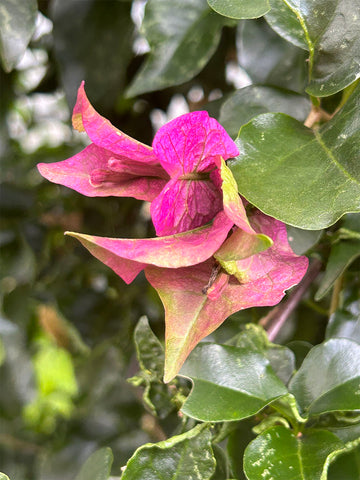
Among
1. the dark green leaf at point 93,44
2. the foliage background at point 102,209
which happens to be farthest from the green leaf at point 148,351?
the dark green leaf at point 93,44

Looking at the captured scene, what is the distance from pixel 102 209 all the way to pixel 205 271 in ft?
1.47

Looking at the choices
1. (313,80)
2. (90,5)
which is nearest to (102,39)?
(90,5)

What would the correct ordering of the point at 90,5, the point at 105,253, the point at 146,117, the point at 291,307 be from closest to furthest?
the point at 105,253 < the point at 291,307 < the point at 90,5 < the point at 146,117

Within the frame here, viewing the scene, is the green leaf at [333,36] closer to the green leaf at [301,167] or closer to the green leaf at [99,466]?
the green leaf at [301,167]

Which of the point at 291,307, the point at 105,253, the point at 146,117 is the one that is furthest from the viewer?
the point at 146,117

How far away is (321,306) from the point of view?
46 cm

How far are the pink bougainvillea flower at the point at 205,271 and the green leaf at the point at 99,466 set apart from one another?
0.09 metres

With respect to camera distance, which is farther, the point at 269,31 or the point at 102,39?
the point at 102,39

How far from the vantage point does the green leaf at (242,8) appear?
262 mm

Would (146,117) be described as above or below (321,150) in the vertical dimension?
below

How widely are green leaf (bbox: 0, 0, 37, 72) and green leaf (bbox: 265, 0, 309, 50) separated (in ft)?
0.58

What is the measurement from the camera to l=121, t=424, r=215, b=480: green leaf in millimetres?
268

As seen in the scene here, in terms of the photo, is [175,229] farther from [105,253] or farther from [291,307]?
[291,307]

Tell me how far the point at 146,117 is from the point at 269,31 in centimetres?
26
